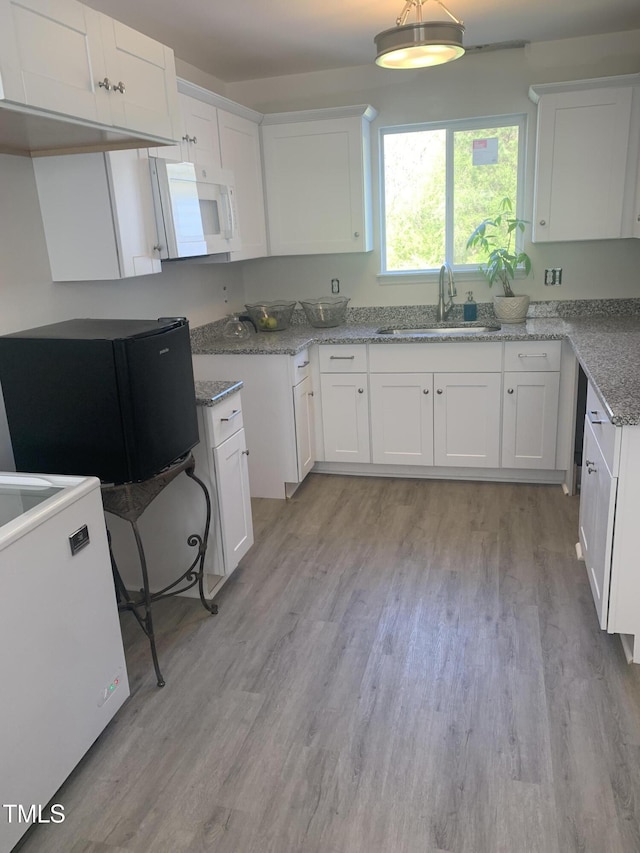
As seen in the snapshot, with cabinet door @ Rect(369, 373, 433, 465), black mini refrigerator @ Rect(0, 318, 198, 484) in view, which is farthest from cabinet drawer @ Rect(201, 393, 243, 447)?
cabinet door @ Rect(369, 373, 433, 465)

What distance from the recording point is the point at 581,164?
3713mm

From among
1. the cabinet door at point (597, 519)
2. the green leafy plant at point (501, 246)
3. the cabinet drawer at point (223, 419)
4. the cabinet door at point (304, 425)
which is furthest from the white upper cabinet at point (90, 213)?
the green leafy plant at point (501, 246)

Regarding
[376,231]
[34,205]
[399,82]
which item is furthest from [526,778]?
[399,82]

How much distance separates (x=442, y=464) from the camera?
4.01 m

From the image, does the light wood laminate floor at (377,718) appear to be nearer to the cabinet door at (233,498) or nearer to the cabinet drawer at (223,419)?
the cabinet door at (233,498)

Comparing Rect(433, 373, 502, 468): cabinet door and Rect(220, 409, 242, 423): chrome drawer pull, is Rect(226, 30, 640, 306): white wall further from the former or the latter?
Rect(220, 409, 242, 423): chrome drawer pull

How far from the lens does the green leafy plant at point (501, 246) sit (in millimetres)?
4078

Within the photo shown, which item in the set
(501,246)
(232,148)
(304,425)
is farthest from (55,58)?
(501,246)

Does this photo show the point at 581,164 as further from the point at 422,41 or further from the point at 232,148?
the point at 232,148

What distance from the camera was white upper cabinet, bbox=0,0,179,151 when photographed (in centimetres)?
173

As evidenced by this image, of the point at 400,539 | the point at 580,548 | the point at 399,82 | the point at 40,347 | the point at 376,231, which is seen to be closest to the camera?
the point at 40,347

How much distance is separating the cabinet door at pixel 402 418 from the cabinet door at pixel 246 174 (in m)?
1.14

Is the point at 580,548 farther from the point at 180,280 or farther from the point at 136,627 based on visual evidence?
the point at 180,280

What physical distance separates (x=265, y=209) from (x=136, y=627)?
9.06ft
